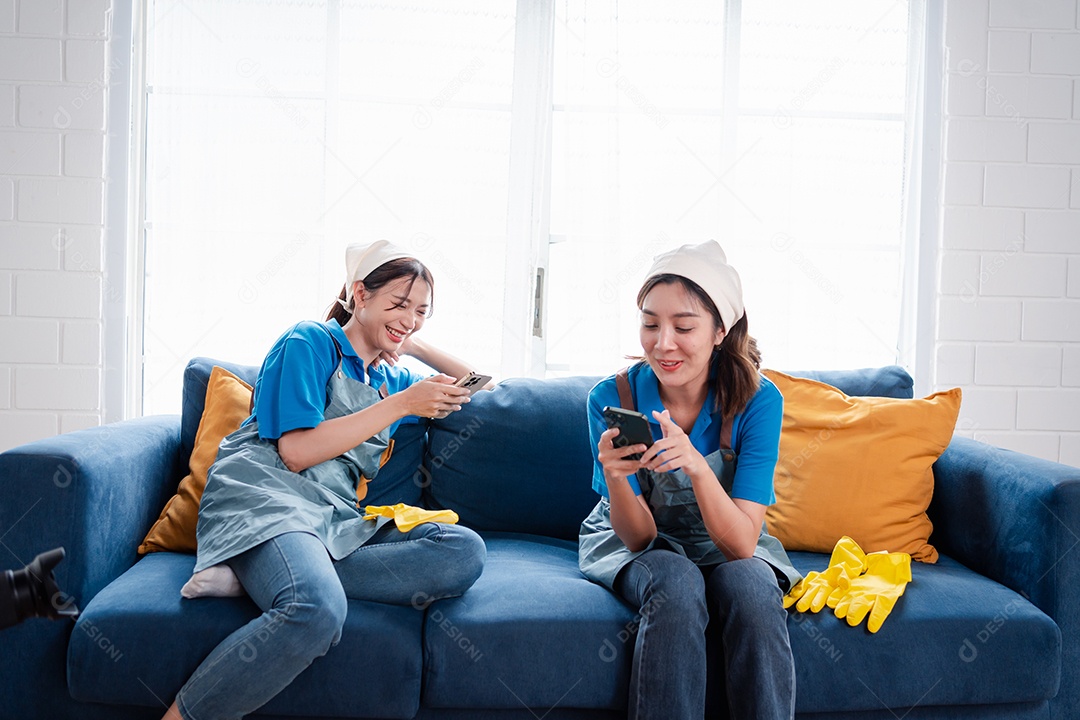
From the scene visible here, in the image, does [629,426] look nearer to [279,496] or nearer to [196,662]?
[279,496]

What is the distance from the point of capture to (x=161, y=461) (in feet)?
6.79

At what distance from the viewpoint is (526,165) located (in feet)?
9.39

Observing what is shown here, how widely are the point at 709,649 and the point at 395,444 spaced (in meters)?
0.96

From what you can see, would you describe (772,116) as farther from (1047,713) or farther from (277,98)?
(1047,713)

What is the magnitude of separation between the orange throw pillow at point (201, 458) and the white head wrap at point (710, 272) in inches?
41.2

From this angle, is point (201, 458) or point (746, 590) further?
point (201, 458)

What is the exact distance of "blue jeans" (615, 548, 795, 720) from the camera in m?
1.52

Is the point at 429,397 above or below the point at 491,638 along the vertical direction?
above

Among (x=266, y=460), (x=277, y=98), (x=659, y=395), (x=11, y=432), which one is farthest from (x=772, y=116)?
(x=11, y=432)

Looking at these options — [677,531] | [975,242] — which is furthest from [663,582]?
[975,242]

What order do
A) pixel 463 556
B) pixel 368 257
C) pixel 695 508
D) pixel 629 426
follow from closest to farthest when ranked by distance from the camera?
1. pixel 629 426
2. pixel 463 556
3. pixel 695 508
4. pixel 368 257

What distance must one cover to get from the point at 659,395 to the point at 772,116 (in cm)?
143

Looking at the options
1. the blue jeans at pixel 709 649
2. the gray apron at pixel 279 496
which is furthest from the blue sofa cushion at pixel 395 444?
the blue jeans at pixel 709 649

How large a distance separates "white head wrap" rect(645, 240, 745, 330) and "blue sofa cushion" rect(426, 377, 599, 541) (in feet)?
1.89
